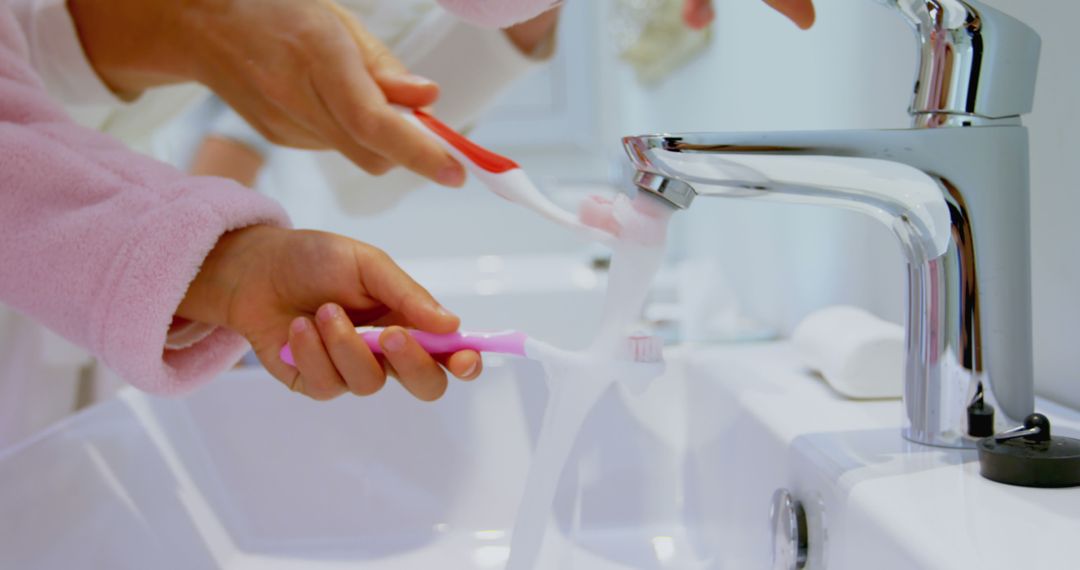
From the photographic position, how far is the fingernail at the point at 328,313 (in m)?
0.35

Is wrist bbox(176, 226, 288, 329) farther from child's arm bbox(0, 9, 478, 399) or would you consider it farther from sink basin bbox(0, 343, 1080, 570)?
sink basin bbox(0, 343, 1080, 570)

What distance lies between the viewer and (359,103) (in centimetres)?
47

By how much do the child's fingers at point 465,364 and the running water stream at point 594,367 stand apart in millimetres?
28

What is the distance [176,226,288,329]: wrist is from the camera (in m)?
0.38

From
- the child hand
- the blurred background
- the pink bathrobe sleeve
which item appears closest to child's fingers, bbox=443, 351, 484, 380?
the child hand

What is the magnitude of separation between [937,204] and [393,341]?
0.66 feet

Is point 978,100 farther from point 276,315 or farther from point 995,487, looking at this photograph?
point 276,315

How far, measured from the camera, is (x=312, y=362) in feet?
1.16

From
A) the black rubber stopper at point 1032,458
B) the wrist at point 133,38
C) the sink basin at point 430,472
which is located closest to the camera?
the black rubber stopper at point 1032,458

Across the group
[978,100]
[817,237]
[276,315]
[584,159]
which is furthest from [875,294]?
[584,159]

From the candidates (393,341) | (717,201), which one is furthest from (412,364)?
(717,201)

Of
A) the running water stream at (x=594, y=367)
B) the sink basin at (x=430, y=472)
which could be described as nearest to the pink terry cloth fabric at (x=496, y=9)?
the running water stream at (x=594, y=367)

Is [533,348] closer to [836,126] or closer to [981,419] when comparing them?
[981,419]

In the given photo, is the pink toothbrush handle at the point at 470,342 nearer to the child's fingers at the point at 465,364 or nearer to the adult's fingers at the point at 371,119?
the child's fingers at the point at 465,364
